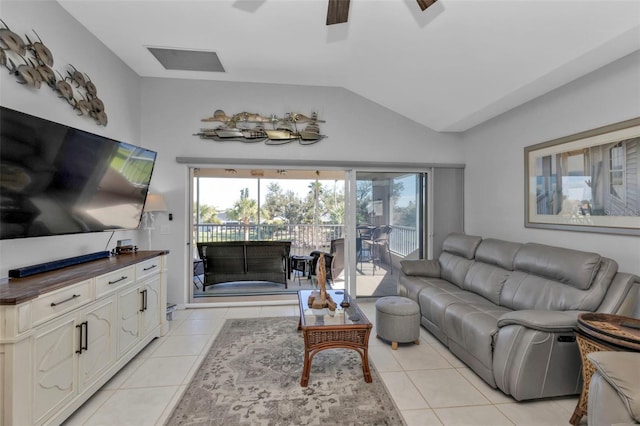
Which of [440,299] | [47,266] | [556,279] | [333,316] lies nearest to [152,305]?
[47,266]

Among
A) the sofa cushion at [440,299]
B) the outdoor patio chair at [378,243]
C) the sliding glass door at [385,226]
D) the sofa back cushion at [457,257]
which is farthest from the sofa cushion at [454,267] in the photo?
the outdoor patio chair at [378,243]

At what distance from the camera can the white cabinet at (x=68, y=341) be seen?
1.53m

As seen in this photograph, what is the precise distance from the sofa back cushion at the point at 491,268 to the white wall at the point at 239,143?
1.75 m

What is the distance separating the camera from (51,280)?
1.90m

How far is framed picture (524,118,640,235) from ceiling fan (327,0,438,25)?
78.0 inches

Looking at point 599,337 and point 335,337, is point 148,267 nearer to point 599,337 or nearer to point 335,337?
point 335,337

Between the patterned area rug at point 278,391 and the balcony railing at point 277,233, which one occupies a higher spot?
the balcony railing at point 277,233

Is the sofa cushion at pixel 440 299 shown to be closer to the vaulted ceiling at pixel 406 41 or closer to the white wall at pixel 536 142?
the white wall at pixel 536 142

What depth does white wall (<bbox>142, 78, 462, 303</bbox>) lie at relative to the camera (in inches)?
163

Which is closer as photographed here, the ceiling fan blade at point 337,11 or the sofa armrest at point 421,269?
the ceiling fan blade at point 337,11

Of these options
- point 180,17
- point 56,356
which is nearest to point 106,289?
point 56,356

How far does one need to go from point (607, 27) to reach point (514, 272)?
208cm

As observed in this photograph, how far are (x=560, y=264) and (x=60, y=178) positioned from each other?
4.00m

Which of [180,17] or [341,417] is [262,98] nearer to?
[180,17]
